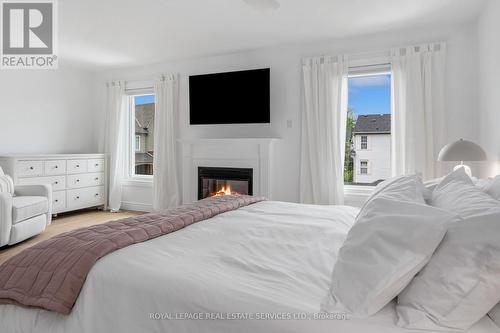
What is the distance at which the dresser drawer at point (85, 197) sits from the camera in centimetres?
520

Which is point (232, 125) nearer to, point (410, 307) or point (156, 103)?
point (156, 103)

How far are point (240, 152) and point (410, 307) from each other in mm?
3692

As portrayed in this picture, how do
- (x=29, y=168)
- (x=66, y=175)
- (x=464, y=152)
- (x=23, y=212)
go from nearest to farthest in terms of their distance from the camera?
(x=464, y=152) < (x=23, y=212) < (x=29, y=168) < (x=66, y=175)

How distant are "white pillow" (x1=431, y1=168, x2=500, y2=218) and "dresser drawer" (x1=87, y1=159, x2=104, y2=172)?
529 cm

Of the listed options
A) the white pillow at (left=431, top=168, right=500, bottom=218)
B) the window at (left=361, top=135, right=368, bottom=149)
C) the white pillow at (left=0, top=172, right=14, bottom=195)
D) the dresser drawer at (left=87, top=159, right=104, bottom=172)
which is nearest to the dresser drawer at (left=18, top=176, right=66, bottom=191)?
the dresser drawer at (left=87, top=159, right=104, bottom=172)

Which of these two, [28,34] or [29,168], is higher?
[28,34]

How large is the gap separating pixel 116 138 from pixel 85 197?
1.13 meters

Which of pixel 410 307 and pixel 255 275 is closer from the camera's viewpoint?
pixel 410 307

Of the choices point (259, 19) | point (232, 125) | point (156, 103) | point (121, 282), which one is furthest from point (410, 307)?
point (156, 103)

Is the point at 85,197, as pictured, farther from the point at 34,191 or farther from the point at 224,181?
the point at 224,181

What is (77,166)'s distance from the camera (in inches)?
208

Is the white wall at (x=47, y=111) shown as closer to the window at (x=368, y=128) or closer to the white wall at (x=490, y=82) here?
the window at (x=368, y=128)

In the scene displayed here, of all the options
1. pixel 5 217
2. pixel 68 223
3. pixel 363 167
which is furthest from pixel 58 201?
pixel 363 167

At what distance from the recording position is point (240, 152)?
14.9 ft
